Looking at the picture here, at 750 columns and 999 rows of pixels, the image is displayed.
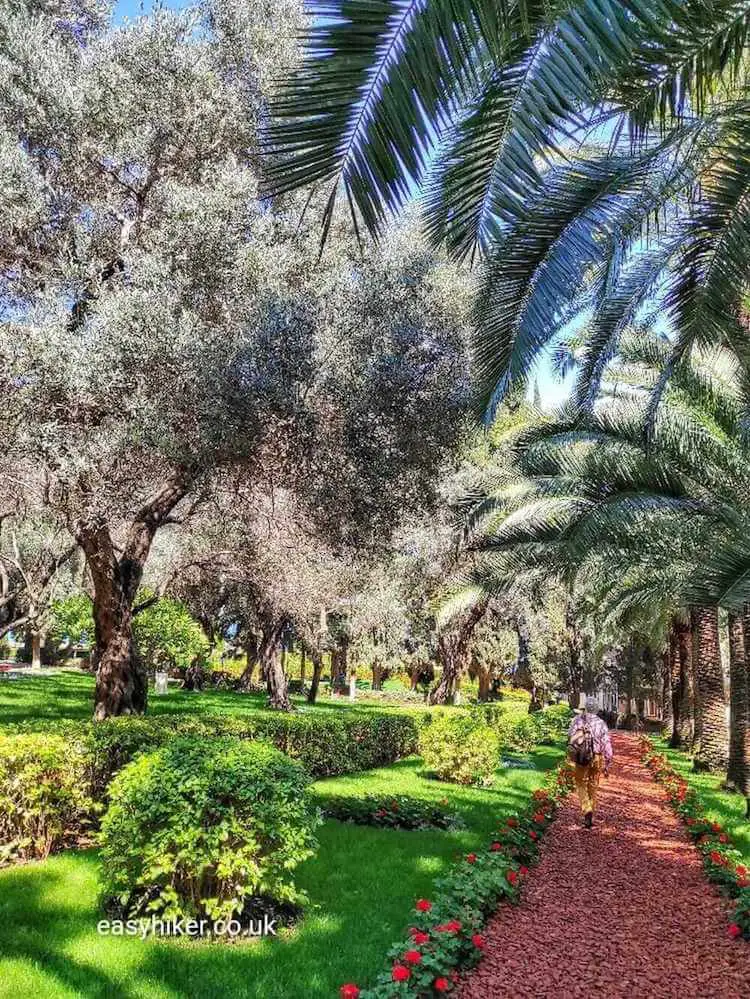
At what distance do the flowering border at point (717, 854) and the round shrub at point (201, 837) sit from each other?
3.58m

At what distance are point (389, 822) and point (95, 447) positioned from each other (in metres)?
5.45

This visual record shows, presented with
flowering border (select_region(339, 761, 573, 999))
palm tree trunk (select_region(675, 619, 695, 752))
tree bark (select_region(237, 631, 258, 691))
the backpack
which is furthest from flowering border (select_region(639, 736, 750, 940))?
tree bark (select_region(237, 631, 258, 691))

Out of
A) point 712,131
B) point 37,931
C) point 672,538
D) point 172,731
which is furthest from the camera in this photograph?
point 672,538

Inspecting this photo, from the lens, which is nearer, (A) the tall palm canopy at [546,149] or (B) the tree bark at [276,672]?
(A) the tall palm canopy at [546,149]

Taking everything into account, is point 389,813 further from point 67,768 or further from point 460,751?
point 460,751

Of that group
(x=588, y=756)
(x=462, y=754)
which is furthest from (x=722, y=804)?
(x=462, y=754)

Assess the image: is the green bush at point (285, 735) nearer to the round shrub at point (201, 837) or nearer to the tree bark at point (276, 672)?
the round shrub at point (201, 837)

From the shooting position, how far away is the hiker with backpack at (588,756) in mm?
9969

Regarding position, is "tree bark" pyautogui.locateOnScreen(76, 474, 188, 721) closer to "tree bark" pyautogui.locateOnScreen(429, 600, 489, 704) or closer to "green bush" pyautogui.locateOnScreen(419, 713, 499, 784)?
"green bush" pyautogui.locateOnScreen(419, 713, 499, 784)

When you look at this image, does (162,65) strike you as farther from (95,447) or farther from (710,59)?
(710,59)

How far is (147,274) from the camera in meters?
8.69

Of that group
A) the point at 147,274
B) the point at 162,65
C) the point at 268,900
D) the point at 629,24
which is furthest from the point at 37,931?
the point at 162,65

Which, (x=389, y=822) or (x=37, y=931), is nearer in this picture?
(x=37, y=931)

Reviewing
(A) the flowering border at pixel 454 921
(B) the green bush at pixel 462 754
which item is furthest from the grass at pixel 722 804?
(B) the green bush at pixel 462 754
